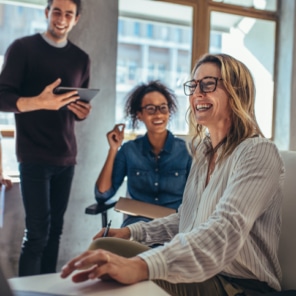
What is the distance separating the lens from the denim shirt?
2.28 m

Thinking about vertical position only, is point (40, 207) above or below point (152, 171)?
below

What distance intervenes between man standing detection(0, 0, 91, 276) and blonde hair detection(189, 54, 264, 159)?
3.59 feet

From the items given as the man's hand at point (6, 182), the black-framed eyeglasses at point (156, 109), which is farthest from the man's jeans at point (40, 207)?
the black-framed eyeglasses at point (156, 109)

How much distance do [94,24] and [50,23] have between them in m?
0.54

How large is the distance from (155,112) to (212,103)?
3.89 ft

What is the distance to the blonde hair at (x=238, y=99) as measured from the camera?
3.96 feet

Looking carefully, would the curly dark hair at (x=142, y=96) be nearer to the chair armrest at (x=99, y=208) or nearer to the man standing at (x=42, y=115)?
the man standing at (x=42, y=115)

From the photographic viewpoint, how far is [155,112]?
243 centimetres

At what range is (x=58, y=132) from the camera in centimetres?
223

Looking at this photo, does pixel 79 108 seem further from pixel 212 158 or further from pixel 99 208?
pixel 212 158

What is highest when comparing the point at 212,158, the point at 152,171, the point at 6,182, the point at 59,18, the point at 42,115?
the point at 59,18

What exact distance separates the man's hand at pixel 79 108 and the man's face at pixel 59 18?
380 millimetres

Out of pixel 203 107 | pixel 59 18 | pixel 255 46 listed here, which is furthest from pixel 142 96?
pixel 255 46

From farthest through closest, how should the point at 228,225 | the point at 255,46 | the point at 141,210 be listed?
the point at 255,46 → the point at 141,210 → the point at 228,225
